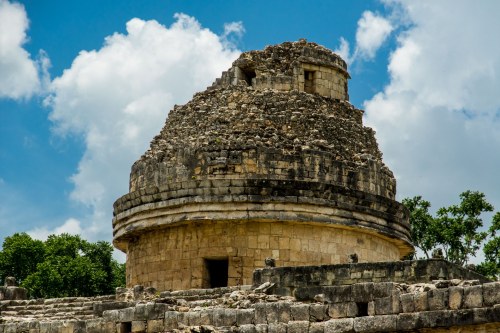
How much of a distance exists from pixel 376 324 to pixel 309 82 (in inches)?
424

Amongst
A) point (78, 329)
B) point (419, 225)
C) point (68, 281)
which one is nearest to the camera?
point (78, 329)

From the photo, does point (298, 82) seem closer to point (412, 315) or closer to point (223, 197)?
point (223, 197)

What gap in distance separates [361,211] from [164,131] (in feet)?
19.5

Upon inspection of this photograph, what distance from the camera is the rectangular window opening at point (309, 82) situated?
81.9 ft

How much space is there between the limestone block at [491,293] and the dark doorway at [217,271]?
27.5ft

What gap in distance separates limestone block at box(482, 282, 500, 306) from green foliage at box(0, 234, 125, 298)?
103ft

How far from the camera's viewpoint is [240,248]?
21.7 metres

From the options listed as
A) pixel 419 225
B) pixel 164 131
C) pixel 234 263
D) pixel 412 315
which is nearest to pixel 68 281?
pixel 419 225

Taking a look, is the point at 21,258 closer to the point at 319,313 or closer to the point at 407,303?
the point at 319,313

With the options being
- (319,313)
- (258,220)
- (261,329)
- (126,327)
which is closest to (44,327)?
(126,327)

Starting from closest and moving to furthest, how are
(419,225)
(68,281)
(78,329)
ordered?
(78,329)
(419,225)
(68,281)

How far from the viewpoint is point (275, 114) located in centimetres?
2356

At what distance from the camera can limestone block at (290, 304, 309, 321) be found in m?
16.1

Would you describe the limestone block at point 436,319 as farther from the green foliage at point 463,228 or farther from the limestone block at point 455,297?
the green foliage at point 463,228
